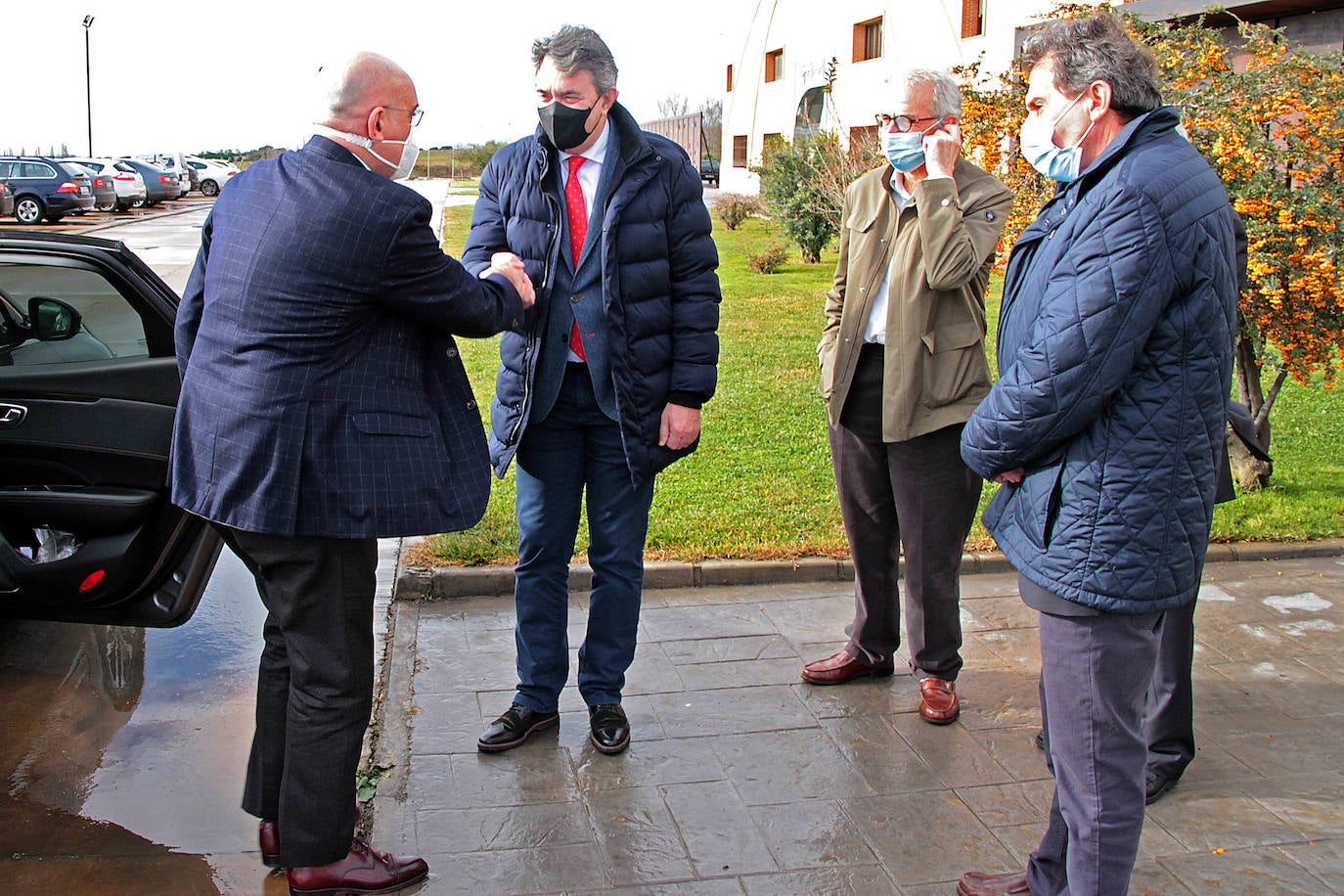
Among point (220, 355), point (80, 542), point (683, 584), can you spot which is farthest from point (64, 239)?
point (683, 584)

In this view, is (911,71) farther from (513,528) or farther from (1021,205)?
(1021,205)

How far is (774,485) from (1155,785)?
340 centimetres

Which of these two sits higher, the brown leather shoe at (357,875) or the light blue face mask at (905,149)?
the light blue face mask at (905,149)

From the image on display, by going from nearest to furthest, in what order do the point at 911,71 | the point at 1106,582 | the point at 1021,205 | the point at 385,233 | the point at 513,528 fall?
1. the point at 1106,582
2. the point at 385,233
3. the point at 911,71
4. the point at 513,528
5. the point at 1021,205

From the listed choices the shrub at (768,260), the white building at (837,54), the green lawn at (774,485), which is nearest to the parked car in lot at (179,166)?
the white building at (837,54)

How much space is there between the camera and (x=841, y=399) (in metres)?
3.98

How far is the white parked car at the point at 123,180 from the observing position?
36562mm

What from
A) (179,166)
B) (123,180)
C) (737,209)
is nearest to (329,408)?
(737,209)

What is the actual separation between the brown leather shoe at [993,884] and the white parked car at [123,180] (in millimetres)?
38466

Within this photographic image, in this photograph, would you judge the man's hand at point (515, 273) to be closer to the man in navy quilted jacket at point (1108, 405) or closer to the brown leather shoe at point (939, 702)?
the man in navy quilted jacket at point (1108, 405)

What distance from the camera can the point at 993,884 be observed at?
297cm

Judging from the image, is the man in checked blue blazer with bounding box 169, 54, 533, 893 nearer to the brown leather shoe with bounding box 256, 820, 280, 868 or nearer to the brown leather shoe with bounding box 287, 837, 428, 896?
the brown leather shoe with bounding box 287, 837, 428, 896

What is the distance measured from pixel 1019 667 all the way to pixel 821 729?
975 millimetres

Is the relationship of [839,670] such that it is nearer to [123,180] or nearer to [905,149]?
[905,149]
